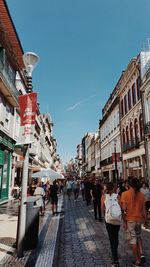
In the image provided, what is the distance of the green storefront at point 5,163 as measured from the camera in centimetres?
1569

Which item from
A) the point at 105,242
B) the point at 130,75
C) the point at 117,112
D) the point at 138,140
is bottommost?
the point at 105,242

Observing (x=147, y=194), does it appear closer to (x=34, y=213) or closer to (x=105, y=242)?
(x=105, y=242)

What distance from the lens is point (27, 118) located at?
5.92 metres

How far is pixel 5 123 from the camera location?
55.4 feet

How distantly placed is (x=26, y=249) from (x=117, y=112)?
85.7 feet

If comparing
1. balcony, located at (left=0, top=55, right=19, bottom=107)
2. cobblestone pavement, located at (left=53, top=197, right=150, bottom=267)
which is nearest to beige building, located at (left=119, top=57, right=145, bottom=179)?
balcony, located at (left=0, top=55, right=19, bottom=107)

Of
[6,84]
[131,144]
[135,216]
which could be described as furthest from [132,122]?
[135,216]

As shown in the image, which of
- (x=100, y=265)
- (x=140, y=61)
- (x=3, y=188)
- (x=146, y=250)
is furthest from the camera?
(x=140, y=61)

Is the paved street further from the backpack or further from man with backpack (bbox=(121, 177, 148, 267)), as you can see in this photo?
the backpack

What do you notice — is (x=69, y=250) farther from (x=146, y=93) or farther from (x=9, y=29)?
(x=146, y=93)

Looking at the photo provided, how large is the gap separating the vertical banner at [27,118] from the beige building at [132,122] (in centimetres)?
1637

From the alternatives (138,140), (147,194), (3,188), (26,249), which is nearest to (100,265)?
(26,249)

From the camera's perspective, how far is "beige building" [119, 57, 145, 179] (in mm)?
21688

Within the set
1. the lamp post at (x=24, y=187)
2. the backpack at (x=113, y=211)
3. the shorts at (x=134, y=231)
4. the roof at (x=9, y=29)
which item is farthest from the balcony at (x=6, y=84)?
the shorts at (x=134, y=231)
